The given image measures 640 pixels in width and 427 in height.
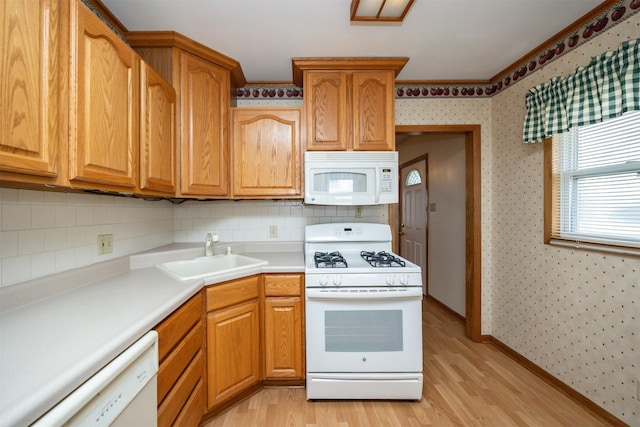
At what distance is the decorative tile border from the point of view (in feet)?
5.19

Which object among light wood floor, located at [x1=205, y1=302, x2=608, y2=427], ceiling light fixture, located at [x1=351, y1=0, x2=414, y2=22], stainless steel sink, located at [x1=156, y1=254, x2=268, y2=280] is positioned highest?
ceiling light fixture, located at [x1=351, y1=0, x2=414, y2=22]

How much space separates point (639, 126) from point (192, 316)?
258 cm

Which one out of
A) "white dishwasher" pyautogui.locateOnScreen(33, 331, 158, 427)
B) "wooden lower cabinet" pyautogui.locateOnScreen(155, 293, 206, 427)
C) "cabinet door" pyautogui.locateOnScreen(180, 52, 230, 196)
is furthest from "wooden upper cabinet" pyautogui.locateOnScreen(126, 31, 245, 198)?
"white dishwasher" pyautogui.locateOnScreen(33, 331, 158, 427)

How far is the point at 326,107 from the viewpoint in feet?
6.66

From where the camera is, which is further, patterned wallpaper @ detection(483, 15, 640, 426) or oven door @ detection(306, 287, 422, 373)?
oven door @ detection(306, 287, 422, 373)

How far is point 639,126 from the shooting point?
1389 millimetres

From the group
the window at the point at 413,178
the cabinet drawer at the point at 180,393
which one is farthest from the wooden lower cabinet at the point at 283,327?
the window at the point at 413,178

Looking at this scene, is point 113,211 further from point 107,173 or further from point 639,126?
point 639,126

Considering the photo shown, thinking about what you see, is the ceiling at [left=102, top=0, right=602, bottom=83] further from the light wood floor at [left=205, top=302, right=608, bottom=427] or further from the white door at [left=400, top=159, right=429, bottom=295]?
the light wood floor at [left=205, top=302, right=608, bottom=427]

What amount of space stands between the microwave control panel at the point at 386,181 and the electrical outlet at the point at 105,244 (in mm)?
1820

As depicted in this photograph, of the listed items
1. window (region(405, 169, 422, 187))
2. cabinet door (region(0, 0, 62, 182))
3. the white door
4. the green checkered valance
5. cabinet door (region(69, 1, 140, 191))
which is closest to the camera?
cabinet door (region(0, 0, 62, 182))

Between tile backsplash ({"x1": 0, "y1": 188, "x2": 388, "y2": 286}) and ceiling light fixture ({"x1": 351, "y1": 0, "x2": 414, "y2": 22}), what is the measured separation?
1.42 meters

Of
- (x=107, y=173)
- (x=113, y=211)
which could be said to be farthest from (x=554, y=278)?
(x=113, y=211)

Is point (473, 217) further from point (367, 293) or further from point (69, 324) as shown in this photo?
point (69, 324)
